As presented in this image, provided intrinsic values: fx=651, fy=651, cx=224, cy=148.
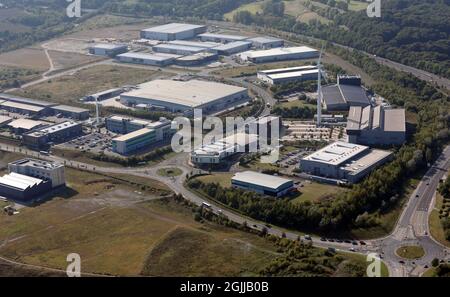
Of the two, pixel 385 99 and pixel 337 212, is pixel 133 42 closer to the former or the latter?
pixel 385 99

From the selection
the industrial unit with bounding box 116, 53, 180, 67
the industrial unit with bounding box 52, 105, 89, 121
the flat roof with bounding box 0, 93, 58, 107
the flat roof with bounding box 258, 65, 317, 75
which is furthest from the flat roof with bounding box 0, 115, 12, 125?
the flat roof with bounding box 258, 65, 317, 75

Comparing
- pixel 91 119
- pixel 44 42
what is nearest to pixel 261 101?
pixel 91 119

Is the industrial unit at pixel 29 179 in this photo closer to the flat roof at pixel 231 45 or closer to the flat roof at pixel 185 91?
the flat roof at pixel 185 91

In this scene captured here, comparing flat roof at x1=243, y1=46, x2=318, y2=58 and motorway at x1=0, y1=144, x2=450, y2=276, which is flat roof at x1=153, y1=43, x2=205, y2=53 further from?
motorway at x1=0, y1=144, x2=450, y2=276

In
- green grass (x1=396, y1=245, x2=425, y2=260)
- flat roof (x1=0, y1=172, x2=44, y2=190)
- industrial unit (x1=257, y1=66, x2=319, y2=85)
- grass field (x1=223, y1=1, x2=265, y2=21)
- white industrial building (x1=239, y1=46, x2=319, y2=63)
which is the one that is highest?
grass field (x1=223, y1=1, x2=265, y2=21)

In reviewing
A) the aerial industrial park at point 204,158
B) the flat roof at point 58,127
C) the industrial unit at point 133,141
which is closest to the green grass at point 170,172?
the aerial industrial park at point 204,158

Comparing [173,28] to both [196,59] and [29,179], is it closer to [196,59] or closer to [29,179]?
[196,59]
